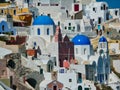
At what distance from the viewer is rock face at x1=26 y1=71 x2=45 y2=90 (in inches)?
2271

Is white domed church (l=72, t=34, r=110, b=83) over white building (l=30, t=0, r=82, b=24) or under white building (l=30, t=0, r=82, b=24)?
under

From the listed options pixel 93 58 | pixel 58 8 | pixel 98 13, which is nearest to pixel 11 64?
pixel 93 58

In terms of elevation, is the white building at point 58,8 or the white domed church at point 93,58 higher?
the white building at point 58,8

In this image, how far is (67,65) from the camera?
62.7m

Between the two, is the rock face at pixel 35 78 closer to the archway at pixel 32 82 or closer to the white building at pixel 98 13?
the archway at pixel 32 82

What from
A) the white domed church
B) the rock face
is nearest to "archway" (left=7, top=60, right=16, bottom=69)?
the rock face

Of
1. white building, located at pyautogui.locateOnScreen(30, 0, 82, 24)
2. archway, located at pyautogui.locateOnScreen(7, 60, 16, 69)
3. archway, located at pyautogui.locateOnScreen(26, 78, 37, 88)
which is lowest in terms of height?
archway, located at pyautogui.locateOnScreen(26, 78, 37, 88)

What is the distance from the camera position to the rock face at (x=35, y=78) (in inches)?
2271

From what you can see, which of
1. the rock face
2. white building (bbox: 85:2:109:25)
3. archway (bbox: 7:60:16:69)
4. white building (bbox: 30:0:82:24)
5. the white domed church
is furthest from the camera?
white building (bbox: 85:2:109:25)

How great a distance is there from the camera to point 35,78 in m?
58.1

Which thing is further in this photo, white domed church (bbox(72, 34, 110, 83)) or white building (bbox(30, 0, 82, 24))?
white building (bbox(30, 0, 82, 24))

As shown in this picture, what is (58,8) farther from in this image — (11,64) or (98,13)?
(11,64)

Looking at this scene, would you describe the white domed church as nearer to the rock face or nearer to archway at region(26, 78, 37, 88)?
the rock face

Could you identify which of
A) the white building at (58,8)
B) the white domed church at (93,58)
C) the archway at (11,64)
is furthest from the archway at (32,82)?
the white building at (58,8)
